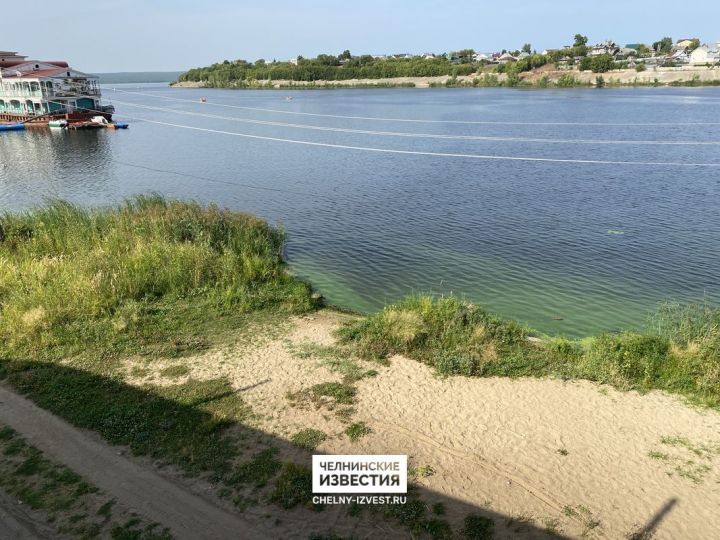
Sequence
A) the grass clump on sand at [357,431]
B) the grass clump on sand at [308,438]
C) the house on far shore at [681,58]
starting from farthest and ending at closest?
the house on far shore at [681,58] < the grass clump on sand at [357,431] < the grass clump on sand at [308,438]

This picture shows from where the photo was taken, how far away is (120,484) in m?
9.62

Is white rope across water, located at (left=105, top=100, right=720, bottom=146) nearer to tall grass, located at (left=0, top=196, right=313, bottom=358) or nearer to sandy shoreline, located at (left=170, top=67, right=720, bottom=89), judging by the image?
tall grass, located at (left=0, top=196, right=313, bottom=358)

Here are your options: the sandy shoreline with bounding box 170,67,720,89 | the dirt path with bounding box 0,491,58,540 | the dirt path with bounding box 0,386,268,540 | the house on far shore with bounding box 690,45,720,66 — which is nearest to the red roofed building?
the dirt path with bounding box 0,386,268,540

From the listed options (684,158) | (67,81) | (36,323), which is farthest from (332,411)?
(67,81)

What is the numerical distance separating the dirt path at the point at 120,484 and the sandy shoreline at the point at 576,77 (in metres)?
131

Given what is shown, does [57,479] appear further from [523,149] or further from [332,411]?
[523,149]

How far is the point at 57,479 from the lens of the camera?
31.8ft

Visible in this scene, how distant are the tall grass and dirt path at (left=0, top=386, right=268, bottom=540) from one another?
11.3 feet

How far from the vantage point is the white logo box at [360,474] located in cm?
970

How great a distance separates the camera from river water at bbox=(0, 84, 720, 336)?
21.3 m

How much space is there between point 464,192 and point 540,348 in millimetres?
21539

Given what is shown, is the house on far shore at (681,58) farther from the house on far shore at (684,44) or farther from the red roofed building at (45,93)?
the red roofed building at (45,93)

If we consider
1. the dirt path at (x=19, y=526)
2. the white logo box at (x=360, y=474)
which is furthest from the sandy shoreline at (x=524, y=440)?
the dirt path at (x=19, y=526)

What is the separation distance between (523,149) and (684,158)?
499 inches
